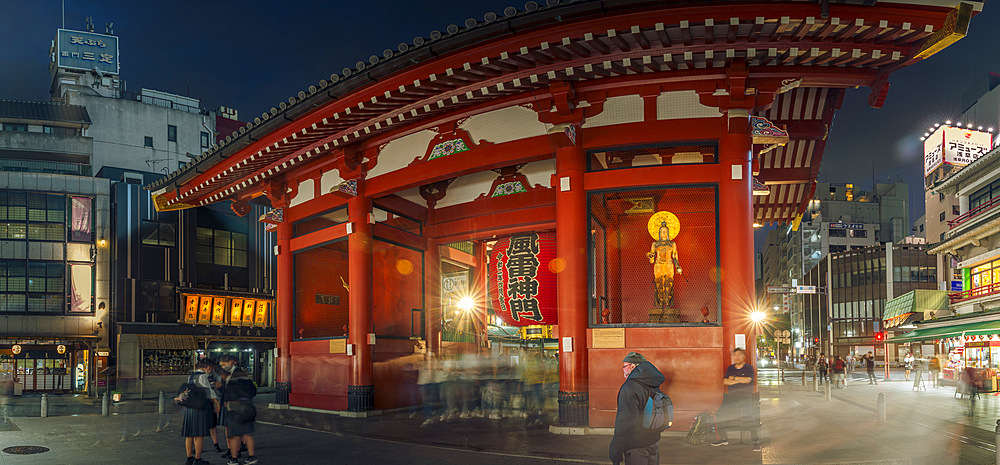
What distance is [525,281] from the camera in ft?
54.5

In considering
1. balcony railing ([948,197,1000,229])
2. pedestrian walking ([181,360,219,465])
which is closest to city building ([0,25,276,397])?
pedestrian walking ([181,360,219,465])

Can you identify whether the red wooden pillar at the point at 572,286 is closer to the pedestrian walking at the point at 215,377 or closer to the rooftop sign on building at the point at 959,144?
the pedestrian walking at the point at 215,377

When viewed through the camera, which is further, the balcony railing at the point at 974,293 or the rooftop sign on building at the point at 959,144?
the rooftop sign on building at the point at 959,144

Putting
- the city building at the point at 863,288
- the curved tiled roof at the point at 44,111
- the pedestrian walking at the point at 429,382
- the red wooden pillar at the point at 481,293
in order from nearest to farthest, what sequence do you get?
the pedestrian walking at the point at 429,382 < the red wooden pillar at the point at 481,293 < the curved tiled roof at the point at 44,111 < the city building at the point at 863,288

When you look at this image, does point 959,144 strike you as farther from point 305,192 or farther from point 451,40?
point 451,40

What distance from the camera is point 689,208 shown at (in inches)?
603

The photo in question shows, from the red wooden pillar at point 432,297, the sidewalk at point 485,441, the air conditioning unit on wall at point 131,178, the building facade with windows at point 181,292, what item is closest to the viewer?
the sidewalk at point 485,441

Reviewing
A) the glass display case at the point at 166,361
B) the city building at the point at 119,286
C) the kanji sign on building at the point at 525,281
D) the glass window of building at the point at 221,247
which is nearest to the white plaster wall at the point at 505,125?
the kanji sign on building at the point at 525,281

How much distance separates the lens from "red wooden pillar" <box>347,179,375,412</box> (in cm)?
1652

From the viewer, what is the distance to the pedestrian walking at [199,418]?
10.1m

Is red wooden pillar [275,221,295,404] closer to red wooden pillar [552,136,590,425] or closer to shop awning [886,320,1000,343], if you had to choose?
red wooden pillar [552,136,590,425]

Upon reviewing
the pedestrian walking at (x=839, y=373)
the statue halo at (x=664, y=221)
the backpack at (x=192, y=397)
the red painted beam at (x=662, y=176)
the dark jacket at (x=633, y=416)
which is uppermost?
the red painted beam at (x=662, y=176)

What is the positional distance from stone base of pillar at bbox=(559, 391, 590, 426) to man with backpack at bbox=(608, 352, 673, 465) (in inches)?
219

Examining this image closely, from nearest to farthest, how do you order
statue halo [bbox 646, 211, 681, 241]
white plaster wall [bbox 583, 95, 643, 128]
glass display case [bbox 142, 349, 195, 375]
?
white plaster wall [bbox 583, 95, 643, 128]
statue halo [bbox 646, 211, 681, 241]
glass display case [bbox 142, 349, 195, 375]
